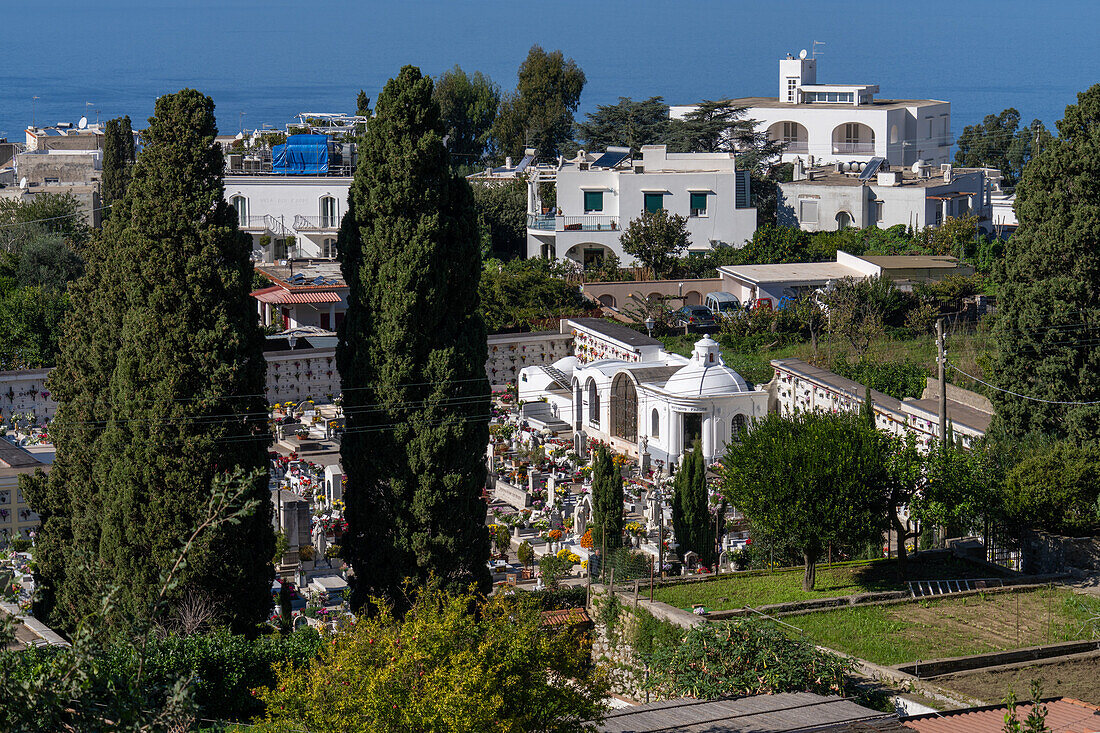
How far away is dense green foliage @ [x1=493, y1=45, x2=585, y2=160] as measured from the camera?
3100 inches

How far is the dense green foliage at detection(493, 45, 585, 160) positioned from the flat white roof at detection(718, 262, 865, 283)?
28.3 m

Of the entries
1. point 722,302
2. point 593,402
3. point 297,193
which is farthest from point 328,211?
point 593,402

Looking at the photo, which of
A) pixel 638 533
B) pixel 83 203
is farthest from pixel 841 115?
pixel 638 533

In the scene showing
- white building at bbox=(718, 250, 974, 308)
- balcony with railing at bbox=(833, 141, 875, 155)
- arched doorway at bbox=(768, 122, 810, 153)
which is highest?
arched doorway at bbox=(768, 122, 810, 153)

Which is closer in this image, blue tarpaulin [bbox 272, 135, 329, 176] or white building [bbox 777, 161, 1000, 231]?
white building [bbox 777, 161, 1000, 231]

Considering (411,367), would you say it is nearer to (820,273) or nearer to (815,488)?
(815,488)

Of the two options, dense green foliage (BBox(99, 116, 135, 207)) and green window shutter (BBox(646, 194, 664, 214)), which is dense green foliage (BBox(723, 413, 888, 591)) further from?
dense green foliage (BBox(99, 116, 135, 207))

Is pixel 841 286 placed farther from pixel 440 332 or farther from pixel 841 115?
pixel 841 115

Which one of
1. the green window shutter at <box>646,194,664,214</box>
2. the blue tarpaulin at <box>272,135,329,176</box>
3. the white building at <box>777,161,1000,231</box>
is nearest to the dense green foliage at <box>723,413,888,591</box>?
the green window shutter at <box>646,194,664,214</box>

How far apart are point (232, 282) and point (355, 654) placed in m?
8.09

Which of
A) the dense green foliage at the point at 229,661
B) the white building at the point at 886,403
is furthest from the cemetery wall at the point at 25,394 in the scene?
the dense green foliage at the point at 229,661

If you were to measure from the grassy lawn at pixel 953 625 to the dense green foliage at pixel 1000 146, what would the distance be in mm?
61844

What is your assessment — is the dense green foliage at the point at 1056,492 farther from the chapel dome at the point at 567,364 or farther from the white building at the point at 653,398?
the chapel dome at the point at 567,364

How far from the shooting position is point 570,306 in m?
48.9
